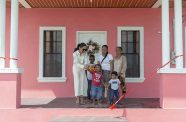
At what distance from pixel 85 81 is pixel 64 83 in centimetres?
252

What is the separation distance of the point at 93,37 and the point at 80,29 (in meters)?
0.55

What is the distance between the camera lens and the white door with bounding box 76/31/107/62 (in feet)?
42.0

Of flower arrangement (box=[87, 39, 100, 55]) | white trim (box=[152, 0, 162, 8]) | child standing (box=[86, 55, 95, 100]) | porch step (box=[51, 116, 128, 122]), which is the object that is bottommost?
porch step (box=[51, 116, 128, 122])

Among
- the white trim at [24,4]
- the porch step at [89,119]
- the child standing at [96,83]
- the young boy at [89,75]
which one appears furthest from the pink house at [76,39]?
the porch step at [89,119]

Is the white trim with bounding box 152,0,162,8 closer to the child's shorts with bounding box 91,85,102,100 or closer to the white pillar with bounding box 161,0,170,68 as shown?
the white pillar with bounding box 161,0,170,68

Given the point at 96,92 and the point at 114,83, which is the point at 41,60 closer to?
the point at 96,92

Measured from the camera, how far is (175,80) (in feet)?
31.3

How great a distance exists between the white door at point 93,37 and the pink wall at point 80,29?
13cm

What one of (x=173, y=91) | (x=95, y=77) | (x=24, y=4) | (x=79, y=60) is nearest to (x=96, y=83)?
(x=95, y=77)

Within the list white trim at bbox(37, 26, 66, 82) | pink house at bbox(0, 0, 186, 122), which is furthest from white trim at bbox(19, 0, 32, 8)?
white trim at bbox(37, 26, 66, 82)

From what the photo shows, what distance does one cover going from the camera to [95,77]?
33.1ft

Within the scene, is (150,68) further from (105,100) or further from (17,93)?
(17,93)

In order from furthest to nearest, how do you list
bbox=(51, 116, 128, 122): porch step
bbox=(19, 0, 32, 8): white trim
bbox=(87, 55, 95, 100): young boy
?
bbox=(19, 0, 32, 8): white trim
bbox=(87, 55, 95, 100): young boy
bbox=(51, 116, 128, 122): porch step

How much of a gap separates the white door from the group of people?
7.15ft
